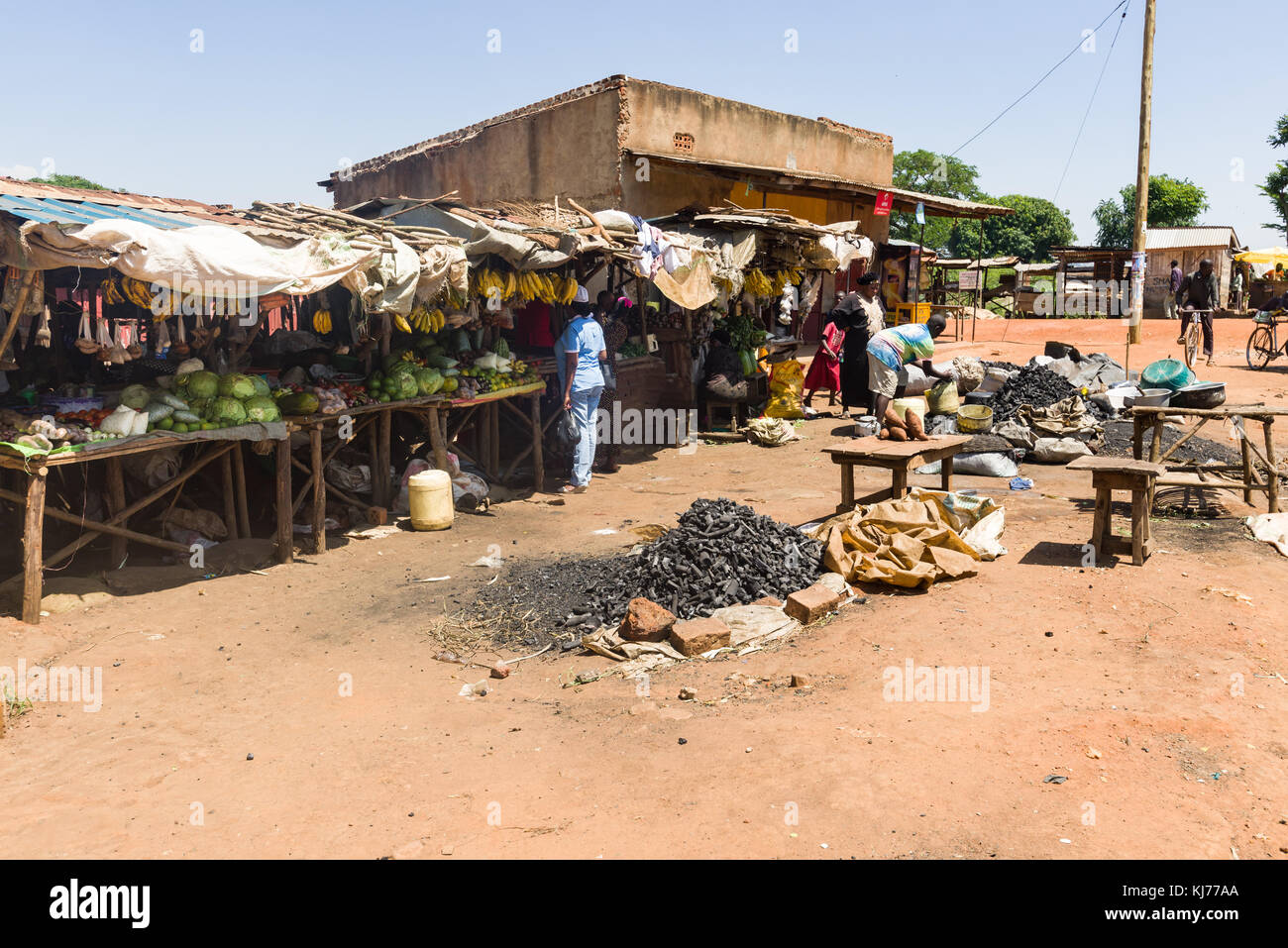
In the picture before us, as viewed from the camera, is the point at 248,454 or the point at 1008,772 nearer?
the point at 1008,772

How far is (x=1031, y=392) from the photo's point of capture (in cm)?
1249

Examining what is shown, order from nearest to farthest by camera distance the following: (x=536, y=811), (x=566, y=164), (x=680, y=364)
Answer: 1. (x=536, y=811)
2. (x=680, y=364)
3. (x=566, y=164)

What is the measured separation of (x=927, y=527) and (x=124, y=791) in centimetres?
541

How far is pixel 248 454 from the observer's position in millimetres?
9062

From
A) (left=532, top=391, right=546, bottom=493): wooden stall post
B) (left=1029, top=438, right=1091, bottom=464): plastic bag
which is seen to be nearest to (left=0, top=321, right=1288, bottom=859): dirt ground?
(left=532, top=391, right=546, bottom=493): wooden stall post

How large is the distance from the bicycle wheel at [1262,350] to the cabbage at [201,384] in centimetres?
1907

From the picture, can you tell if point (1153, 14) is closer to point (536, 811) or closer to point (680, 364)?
point (680, 364)

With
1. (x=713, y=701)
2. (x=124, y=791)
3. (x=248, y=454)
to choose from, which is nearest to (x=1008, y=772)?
(x=713, y=701)

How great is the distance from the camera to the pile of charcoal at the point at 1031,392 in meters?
12.3

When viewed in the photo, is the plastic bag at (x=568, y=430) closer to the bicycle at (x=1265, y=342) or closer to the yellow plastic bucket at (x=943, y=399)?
the yellow plastic bucket at (x=943, y=399)

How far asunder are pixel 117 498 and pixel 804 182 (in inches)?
501

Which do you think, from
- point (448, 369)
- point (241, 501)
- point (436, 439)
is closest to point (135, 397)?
point (241, 501)

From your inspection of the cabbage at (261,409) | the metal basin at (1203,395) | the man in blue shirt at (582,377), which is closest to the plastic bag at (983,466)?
the metal basin at (1203,395)

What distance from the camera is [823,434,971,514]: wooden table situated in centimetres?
769
